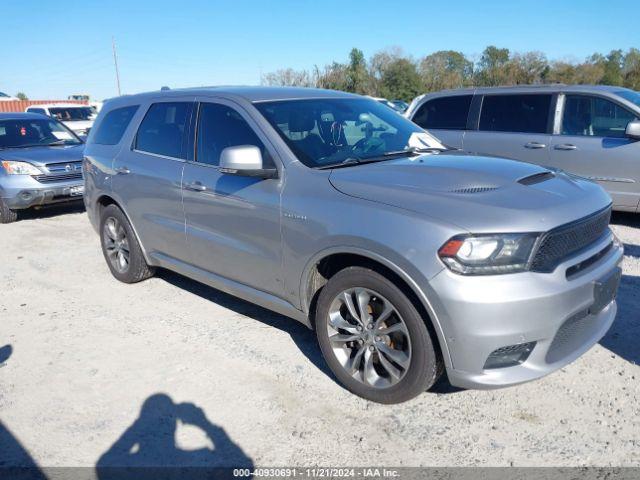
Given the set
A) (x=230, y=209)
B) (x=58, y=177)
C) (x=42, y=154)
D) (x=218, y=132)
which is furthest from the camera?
(x=42, y=154)

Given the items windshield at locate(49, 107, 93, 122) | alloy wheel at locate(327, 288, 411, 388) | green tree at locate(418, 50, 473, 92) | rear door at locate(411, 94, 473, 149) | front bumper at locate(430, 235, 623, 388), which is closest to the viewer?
front bumper at locate(430, 235, 623, 388)

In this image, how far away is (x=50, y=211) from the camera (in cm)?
963

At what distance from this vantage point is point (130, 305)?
486 centimetres

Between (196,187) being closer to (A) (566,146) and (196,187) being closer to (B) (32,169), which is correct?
(A) (566,146)

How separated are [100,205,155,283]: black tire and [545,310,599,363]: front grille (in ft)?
12.2

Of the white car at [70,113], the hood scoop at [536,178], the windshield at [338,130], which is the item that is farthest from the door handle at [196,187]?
the white car at [70,113]

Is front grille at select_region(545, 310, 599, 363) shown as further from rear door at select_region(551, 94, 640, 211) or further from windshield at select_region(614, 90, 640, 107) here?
windshield at select_region(614, 90, 640, 107)

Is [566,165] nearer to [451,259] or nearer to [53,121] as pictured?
[451,259]

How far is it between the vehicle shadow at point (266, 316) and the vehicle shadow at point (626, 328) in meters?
1.97

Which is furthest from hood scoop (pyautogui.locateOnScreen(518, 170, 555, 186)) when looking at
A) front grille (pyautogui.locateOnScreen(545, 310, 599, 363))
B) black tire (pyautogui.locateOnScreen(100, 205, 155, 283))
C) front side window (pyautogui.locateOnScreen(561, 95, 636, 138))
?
front side window (pyautogui.locateOnScreen(561, 95, 636, 138))

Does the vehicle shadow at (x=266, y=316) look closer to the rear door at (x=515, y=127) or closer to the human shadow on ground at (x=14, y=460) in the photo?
the human shadow on ground at (x=14, y=460)

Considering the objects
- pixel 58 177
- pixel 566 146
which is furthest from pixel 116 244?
pixel 566 146

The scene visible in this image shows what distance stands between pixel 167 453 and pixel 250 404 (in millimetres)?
573

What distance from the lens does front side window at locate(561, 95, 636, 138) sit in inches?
260
